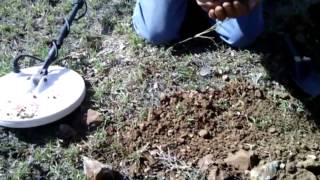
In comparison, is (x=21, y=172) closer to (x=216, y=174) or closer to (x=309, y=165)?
(x=216, y=174)

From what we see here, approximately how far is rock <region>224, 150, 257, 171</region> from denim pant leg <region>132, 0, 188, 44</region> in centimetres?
66

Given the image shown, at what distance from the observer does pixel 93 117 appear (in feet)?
6.32

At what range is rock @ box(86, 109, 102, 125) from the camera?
1.92m

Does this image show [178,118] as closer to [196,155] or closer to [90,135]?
[196,155]

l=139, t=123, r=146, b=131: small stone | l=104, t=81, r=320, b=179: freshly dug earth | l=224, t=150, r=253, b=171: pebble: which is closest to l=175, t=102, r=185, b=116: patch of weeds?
l=104, t=81, r=320, b=179: freshly dug earth

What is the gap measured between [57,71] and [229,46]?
0.66 metres

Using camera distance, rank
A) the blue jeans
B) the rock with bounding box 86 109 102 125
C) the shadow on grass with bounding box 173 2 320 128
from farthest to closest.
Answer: the blue jeans < the shadow on grass with bounding box 173 2 320 128 < the rock with bounding box 86 109 102 125

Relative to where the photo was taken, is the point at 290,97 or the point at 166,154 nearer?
the point at 166,154

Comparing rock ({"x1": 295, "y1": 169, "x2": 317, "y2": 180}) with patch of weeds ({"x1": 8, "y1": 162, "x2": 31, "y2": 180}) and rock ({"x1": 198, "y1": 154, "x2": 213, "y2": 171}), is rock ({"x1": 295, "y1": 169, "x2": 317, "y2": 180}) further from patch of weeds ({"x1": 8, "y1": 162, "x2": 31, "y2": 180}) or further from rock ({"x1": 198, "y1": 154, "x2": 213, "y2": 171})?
patch of weeds ({"x1": 8, "y1": 162, "x2": 31, "y2": 180})

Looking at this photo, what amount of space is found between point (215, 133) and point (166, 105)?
20 centimetres

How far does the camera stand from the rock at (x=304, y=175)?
1688 millimetres

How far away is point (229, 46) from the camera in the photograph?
2.25 m

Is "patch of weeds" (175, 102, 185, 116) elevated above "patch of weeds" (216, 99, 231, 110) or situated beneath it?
elevated above

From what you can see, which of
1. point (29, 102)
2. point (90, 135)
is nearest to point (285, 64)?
point (90, 135)
